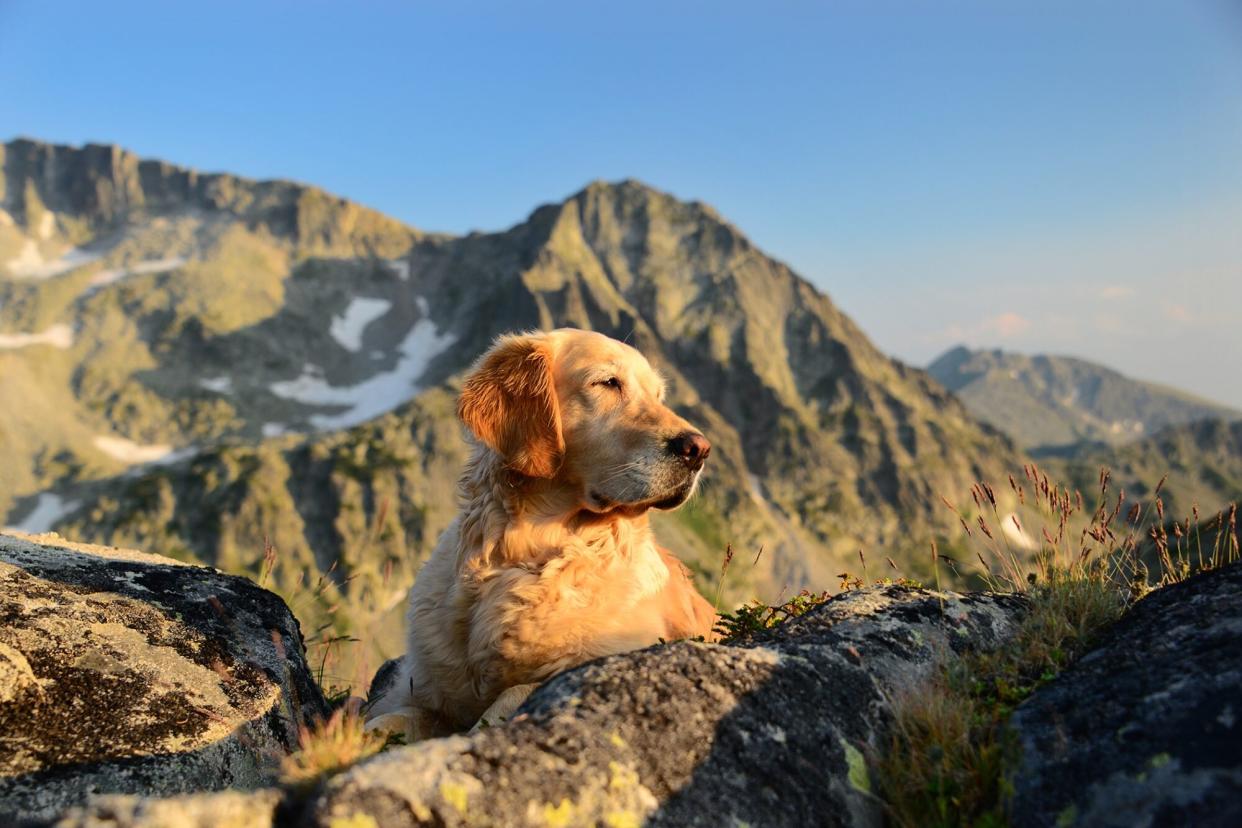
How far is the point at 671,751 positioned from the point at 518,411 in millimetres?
3263

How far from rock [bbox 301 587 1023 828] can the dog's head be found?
5.75 ft

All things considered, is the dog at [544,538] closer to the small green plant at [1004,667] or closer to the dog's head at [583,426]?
the dog's head at [583,426]

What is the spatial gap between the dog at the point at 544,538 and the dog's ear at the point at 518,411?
0.01 metres

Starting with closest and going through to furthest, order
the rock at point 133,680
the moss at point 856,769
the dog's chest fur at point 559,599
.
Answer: the moss at point 856,769 < the rock at point 133,680 < the dog's chest fur at point 559,599

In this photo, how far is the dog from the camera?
514cm

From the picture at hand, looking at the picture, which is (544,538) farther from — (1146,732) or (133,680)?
(1146,732)

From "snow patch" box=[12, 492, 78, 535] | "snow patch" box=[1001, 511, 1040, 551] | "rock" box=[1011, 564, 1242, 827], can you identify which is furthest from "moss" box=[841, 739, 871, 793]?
"snow patch" box=[12, 492, 78, 535]

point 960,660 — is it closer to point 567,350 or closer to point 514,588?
point 514,588

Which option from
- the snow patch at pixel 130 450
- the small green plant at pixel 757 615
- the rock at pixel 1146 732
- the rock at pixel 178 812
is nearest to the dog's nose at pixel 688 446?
the small green plant at pixel 757 615

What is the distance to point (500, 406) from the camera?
228 inches

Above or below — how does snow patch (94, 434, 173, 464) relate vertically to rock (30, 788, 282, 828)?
below

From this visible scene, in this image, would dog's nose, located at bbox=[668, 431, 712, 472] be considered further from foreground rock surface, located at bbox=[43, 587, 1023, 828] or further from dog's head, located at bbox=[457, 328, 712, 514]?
foreground rock surface, located at bbox=[43, 587, 1023, 828]

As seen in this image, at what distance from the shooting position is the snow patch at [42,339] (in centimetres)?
19088

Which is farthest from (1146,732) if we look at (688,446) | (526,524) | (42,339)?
(42,339)
